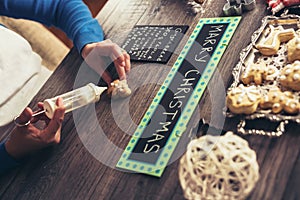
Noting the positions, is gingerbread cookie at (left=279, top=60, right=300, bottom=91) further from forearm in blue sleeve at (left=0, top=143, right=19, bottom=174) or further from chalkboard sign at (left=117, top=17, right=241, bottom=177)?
forearm in blue sleeve at (left=0, top=143, right=19, bottom=174)

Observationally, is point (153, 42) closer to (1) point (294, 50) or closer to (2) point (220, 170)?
(1) point (294, 50)

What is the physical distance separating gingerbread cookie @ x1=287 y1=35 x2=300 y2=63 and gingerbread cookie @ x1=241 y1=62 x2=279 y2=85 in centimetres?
4

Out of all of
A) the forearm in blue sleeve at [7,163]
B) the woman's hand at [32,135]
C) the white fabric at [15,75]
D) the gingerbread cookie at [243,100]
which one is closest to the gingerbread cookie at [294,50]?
the gingerbread cookie at [243,100]

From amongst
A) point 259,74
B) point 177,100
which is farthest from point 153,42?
point 259,74

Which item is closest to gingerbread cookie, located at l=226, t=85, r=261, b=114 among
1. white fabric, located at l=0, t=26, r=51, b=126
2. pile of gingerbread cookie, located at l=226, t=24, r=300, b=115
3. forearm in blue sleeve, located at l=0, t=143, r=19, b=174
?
pile of gingerbread cookie, located at l=226, t=24, r=300, b=115

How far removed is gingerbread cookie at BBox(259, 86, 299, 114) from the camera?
819mm

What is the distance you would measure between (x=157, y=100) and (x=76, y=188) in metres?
0.27

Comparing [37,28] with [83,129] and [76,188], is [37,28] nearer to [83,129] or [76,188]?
[83,129]

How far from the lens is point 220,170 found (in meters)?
0.72

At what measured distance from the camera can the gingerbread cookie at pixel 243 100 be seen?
0.85 m

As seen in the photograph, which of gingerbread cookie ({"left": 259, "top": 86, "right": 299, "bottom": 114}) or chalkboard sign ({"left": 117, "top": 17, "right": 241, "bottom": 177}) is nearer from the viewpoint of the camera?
gingerbread cookie ({"left": 259, "top": 86, "right": 299, "bottom": 114})

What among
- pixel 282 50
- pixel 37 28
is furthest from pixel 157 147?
pixel 37 28

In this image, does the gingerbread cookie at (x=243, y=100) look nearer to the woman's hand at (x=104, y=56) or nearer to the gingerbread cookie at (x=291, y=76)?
the gingerbread cookie at (x=291, y=76)

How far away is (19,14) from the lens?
1.51 metres
